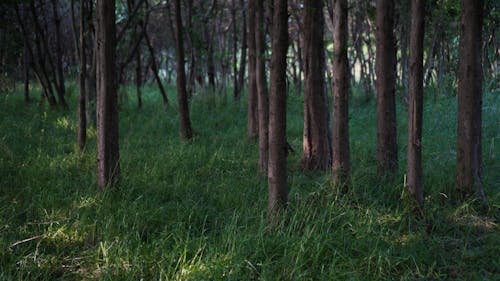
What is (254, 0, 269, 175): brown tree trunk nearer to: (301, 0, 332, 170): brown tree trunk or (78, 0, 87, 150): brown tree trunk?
(301, 0, 332, 170): brown tree trunk

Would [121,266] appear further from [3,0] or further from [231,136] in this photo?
[3,0]

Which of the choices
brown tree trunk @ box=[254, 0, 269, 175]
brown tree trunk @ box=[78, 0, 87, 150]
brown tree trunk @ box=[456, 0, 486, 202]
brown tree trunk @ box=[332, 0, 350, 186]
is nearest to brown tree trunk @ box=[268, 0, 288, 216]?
brown tree trunk @ box=[332, 0, 350, 186]

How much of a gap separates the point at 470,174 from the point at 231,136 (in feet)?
16.0

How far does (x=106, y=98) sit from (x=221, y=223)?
1.92 metres

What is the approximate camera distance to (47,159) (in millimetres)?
6867

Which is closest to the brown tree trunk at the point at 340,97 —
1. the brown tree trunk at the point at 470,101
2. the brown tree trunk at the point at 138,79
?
the brown tree trunk at the point at 470,101

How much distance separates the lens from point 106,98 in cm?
555

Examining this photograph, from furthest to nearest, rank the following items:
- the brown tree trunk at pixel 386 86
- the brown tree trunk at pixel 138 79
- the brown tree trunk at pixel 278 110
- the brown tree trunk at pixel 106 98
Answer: the brown tree trunk at pixel 138 79 → the brown tree trunk at pixel 386 86 → the brown tree trunk at pixel 106 98 → the brown tree trunk at pixel 278 110

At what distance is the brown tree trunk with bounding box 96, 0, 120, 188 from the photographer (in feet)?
17.9

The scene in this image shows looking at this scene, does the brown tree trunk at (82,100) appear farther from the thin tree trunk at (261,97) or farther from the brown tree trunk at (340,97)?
the brown tree trunk at (340,97)

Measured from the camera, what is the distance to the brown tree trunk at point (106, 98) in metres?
5.46

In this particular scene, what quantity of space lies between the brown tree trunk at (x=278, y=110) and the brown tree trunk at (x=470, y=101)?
7.09 feet

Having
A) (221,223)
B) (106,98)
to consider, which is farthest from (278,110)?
(106,98)

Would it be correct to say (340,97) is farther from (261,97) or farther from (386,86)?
(261,97)
